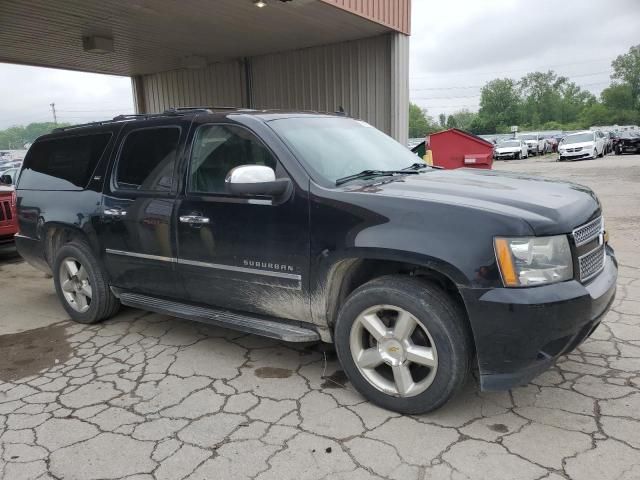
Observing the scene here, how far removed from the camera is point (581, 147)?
2884cm

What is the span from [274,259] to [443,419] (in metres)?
1.42

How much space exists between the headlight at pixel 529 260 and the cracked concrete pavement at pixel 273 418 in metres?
0.87

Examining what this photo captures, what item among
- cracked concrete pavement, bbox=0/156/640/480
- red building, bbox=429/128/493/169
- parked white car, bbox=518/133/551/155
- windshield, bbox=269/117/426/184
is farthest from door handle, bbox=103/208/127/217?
parked white car, bbox=518/133/551/155

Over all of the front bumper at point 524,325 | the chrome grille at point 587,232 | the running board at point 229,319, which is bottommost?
the running board at point 229,319

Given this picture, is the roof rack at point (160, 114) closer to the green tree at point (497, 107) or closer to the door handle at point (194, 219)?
the door handle at point (194, 219)

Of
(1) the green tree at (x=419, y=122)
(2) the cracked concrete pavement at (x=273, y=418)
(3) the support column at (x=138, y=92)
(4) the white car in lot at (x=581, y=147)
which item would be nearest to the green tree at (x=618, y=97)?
(1) the green tree at (x=419, y=122)

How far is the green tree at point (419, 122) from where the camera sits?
118 metres

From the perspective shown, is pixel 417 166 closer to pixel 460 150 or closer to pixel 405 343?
pixel 405 343

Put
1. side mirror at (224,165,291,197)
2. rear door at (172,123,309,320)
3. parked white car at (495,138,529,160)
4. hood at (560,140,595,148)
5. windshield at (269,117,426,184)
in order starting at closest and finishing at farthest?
side mirror at (224,165,291,197), rear door at (172,123,309,320), windshield at (269,117,426,184), hood at (560,140,595,148), parked white car at (495,138,529,160)

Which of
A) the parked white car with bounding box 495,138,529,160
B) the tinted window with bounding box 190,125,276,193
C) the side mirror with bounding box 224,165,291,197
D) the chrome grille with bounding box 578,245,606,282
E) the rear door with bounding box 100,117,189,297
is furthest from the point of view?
the parked white car with bounding box 495,138,529,160

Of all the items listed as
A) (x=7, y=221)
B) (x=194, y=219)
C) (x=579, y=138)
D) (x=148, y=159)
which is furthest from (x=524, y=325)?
(x=579, y=138)

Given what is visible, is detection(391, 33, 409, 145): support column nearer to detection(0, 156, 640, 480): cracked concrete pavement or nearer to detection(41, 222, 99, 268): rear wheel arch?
detection(0, 156, 640, 480): cracked concrete pavement

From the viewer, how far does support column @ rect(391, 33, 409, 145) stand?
31.9 ft

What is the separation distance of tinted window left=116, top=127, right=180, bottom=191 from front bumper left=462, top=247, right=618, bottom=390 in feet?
8.11
